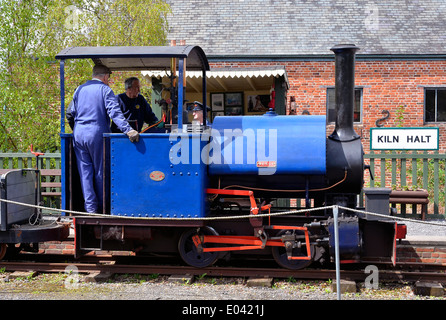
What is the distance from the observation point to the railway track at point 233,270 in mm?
6393

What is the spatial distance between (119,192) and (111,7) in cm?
836

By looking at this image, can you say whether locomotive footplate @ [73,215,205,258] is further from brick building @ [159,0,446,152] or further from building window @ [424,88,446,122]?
building window @ [424,88,446,122]

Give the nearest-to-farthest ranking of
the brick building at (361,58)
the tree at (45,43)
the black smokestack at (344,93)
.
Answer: the black smokestack at (344,93), the tree at (45,43), the brick building at (361,58)

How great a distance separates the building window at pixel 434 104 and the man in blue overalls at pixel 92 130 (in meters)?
13.3

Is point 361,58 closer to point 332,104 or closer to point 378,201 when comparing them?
point 332,104

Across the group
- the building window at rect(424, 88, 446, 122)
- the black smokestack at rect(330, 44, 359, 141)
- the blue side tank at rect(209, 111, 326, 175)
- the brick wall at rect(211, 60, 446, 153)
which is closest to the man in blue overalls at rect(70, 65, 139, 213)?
the blue side tank at rect(209, 111, 326, 175)

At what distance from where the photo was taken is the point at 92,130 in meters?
6.30

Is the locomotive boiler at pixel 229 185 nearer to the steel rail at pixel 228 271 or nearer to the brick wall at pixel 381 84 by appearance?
the steel rail at pixel 228 271

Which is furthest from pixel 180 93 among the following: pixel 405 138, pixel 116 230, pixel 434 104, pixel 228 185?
pixel 434 104

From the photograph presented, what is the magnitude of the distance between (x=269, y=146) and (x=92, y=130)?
83.2 inches

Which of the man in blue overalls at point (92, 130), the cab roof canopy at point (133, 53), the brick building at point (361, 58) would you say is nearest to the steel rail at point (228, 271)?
the man in blue overalls at point (92, 130)

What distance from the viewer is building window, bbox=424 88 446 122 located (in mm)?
17000

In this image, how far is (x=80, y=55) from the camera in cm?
621
